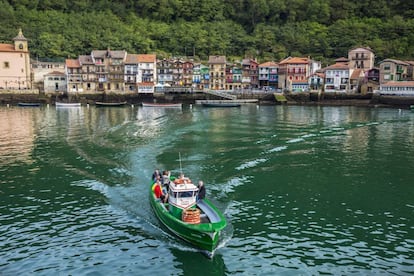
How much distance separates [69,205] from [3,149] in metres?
22.8

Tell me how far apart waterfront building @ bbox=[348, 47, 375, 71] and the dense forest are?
59.6ft

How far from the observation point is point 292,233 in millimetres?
22875

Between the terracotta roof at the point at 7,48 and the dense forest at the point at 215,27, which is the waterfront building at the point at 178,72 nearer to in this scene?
the dense forest at the point at 215,27

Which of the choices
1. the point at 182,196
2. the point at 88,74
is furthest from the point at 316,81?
the point at 182,196

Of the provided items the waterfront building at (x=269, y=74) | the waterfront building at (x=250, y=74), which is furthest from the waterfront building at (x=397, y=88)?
the waterfront building at (x=250, y=74)

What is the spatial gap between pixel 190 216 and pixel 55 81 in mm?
115431

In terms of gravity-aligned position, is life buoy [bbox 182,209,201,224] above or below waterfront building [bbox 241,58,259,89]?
below

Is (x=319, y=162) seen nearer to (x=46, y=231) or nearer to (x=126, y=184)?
(x=126, y=184)

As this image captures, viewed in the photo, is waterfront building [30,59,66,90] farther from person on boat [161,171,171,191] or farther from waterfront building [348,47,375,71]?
person on boat [161,171,171,191]

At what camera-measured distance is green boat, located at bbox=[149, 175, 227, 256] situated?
19.9 m

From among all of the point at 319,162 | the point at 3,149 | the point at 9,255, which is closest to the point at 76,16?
the point at 3,149

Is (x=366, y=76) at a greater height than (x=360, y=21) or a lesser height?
lesser

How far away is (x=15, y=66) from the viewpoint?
121688mm

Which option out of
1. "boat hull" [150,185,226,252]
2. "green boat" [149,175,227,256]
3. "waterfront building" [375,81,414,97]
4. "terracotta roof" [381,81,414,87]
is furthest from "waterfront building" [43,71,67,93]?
"boat hull" [150,185,226,252]
